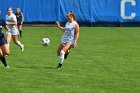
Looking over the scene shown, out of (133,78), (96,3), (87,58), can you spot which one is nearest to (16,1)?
(96,3)

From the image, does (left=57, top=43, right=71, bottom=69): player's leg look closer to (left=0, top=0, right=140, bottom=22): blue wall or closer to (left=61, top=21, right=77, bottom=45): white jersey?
(left=61, top=21, right=77, bottom=45): white jersey

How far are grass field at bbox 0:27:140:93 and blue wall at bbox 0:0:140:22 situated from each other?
20382mm

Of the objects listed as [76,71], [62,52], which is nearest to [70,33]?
[62,52]

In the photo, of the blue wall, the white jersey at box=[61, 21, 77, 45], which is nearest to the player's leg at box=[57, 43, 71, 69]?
the white jersey at box=[61, 21, 77, 45]

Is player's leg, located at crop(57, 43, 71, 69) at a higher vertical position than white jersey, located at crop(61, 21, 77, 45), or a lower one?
lower

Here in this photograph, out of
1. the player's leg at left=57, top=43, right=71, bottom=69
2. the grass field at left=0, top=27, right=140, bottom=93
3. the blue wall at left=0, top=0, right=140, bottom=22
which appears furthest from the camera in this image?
the blue wall at left=0, top=0, right=140, bottom=22

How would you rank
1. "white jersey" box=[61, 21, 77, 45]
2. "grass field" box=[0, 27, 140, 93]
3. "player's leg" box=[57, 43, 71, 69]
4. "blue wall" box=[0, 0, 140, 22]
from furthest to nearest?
1. "blue wall" box=[0, 0, 140, 22]
2. "white jersey" box=[61, 21, 77, 45]
3. "player's leg" box=[57, 43, 71, 69]
4. "grass field" box=[0, 27, 140, 93]

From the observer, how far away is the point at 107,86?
15.4 m

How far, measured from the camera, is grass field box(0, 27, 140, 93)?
49.7 ft

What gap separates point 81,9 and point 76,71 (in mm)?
31395

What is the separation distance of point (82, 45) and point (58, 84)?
597 inches

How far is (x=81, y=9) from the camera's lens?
164 ft

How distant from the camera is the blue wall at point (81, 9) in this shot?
49.8 m

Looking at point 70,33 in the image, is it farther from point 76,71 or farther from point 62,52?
point 76,71
